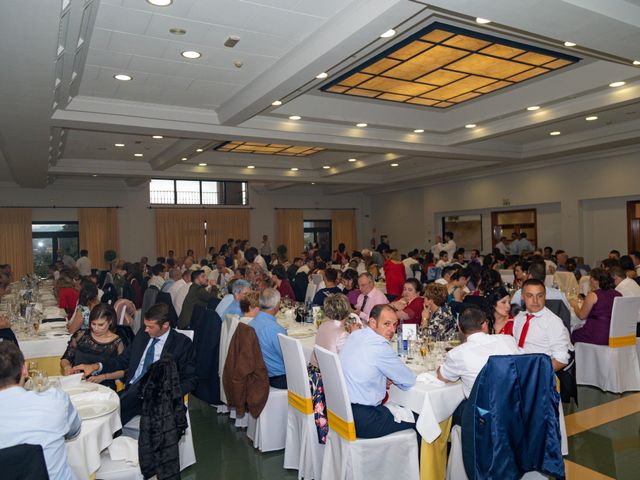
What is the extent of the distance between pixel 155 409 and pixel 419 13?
337 cm

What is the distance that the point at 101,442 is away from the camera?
284 cm

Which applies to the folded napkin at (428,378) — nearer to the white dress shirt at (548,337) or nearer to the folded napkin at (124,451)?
the white dress shirt at (548,337)

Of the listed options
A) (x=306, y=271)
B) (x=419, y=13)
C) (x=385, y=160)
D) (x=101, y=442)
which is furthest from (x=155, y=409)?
(x=385, y=160)

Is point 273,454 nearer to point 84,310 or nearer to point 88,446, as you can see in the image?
point 88,446

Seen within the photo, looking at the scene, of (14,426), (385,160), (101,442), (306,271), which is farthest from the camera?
(385,160)

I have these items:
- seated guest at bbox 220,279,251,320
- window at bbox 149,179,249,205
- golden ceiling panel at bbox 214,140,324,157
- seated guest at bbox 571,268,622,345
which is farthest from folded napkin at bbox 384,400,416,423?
window at bbox 149,179,249,205

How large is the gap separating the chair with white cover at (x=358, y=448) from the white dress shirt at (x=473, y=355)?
455mm

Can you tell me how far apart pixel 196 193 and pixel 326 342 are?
45.4ft

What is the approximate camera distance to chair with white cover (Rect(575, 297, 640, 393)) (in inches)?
204

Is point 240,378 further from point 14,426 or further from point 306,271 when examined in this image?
point 306,271

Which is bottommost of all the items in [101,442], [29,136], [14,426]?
[101,442]

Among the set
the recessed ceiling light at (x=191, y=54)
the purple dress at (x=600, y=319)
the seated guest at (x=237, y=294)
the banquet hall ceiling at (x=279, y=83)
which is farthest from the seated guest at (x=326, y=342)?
the purple dress at (x=600, y=319)

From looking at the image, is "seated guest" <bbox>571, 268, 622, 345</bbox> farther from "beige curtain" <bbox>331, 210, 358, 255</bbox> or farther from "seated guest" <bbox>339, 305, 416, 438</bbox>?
"beige curtain" <bbox>331, 210, 358, 255</bbox>

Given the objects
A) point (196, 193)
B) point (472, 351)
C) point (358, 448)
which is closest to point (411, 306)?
point (472, 351)
